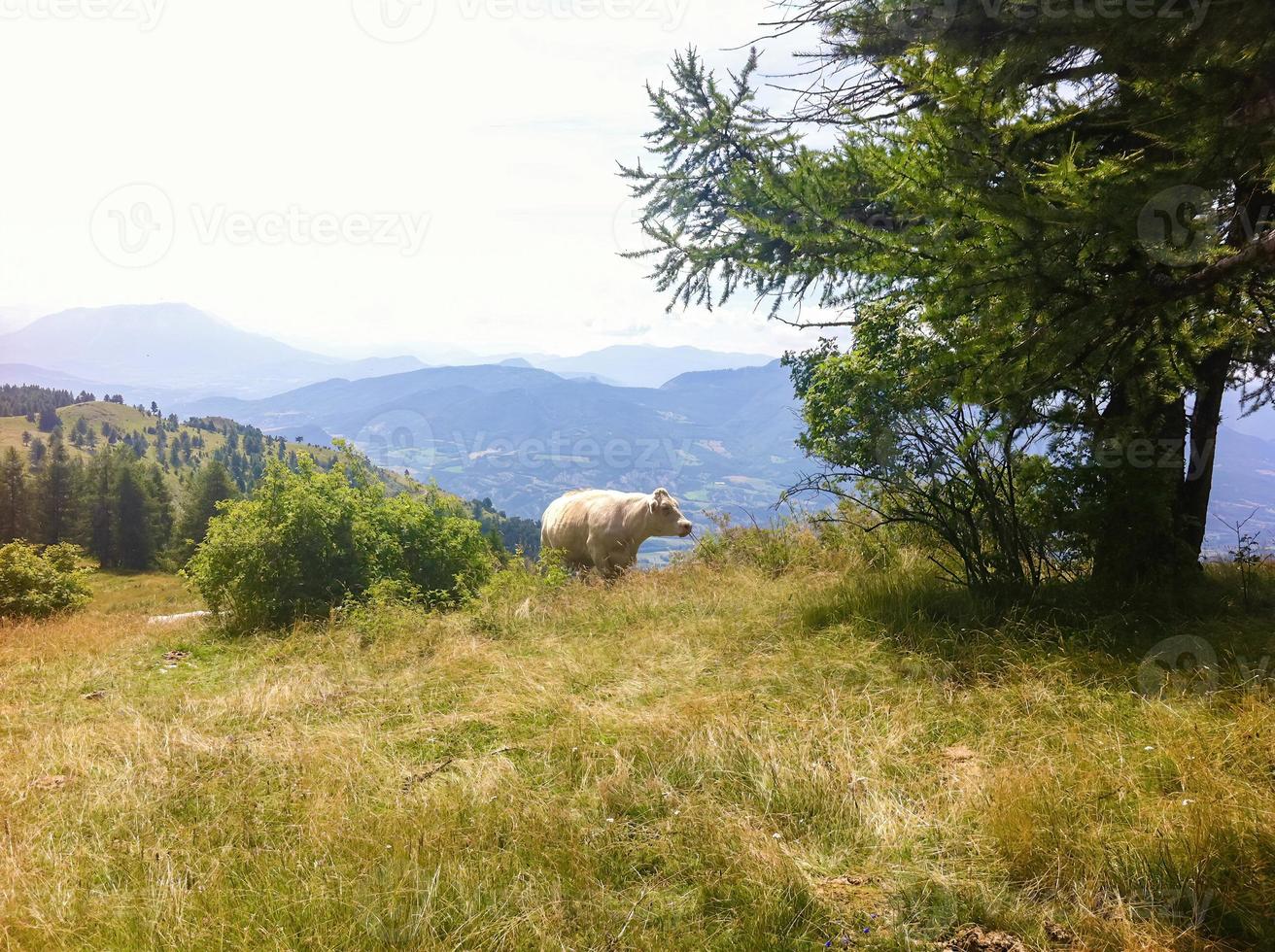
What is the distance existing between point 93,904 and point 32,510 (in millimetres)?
84325

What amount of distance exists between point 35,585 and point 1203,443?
21.3 m

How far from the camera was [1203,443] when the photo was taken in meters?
7.32

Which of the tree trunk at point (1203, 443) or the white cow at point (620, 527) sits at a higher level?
the tree trunk at point (1203, 443)

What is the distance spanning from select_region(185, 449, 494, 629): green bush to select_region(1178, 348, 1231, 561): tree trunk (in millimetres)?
9425

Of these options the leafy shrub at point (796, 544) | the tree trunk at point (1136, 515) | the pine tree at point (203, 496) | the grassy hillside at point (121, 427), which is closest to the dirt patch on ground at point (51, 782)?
the leafy shrub at point (796, 544)

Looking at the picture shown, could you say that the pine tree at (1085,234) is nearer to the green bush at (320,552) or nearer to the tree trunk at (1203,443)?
the tree trunk at (1203,443)

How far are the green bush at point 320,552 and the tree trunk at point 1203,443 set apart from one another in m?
9.42

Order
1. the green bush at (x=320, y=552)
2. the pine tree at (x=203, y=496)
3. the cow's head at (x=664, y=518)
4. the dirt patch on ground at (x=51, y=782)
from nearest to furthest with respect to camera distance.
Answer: the dirt patch on ground at (x=51, y=782), the green bush at (x=320, y=552), the cow's head at (x=664, y=518), the pine tree at (x=203, y=496)

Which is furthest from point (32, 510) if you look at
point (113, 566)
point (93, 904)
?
point (93, 904)

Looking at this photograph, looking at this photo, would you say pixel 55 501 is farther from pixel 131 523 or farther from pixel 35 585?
pixel 35 585

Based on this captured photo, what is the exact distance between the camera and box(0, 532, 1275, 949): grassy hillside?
2754 mm

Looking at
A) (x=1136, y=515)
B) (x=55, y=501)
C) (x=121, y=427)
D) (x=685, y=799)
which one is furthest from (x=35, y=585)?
(x=121, y=427)

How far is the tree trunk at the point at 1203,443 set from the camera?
7.08m

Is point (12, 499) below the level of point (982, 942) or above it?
below
